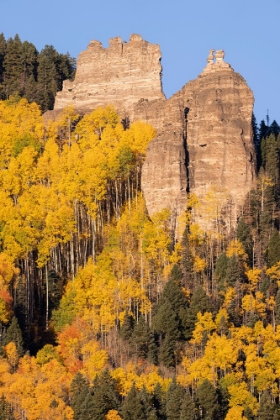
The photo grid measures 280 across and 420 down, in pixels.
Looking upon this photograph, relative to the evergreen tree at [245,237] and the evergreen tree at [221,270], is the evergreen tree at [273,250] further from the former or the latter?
the evergreen tree at [221,270]

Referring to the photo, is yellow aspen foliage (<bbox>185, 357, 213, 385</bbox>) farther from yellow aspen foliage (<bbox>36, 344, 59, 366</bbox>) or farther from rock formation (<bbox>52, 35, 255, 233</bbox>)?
rock formation (<bbox>52, 35, 255, 233</bbox>)

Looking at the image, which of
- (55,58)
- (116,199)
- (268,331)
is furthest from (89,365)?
(55,58)

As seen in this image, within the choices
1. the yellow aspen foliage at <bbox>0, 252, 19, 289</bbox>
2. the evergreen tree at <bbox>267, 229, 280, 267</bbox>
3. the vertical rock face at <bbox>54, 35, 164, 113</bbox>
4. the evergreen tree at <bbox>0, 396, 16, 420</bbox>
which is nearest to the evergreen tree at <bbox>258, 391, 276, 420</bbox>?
the evergreen tree at <bbox>267, 229, 280, 267</bbox>

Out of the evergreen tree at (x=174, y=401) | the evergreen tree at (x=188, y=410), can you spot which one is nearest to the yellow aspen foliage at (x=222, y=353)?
the evergreen tree at (x=174, y=401)

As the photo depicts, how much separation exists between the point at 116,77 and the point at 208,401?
36783 millimetres

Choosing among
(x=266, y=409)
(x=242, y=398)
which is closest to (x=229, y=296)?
(x=242, y=398)

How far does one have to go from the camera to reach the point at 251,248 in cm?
9019

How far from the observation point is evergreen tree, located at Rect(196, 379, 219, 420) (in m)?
77.5

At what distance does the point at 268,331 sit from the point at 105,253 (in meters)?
15.5

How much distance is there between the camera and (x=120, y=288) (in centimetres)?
8831

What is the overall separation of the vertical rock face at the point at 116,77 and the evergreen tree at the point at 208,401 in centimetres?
3182

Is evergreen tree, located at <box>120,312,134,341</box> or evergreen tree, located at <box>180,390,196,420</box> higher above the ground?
evergreen tree, located at <box>120,312,134,341</box>

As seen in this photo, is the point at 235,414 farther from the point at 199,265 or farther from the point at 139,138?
the point at 139,138

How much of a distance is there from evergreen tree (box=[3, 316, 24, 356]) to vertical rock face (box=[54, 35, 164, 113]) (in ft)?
81.4
